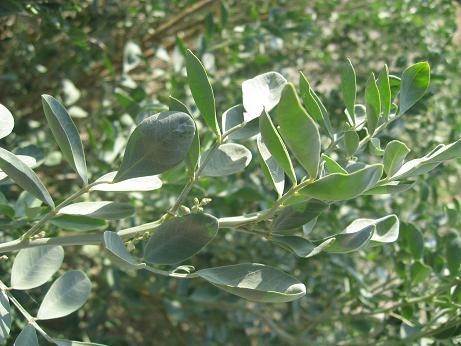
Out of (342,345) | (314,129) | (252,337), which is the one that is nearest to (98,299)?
(252,337)

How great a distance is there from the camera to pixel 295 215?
1.69ft

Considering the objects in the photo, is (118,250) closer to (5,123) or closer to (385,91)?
(5,123)

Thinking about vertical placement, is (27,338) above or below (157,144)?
below

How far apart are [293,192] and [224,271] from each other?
77 mm

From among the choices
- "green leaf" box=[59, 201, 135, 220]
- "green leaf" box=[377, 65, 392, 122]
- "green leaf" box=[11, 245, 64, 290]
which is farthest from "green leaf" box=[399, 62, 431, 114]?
"green leaf" box=[11, 245, 64, 290]

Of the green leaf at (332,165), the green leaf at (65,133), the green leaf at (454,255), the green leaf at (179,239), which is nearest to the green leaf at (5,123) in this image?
the green leaf at (65,133)

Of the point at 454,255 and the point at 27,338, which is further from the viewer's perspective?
the point at 454,255

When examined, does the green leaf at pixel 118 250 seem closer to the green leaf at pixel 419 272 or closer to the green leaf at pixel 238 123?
the green leaf at pixel 238 123

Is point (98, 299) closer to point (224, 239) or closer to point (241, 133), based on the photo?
point (224, 239)

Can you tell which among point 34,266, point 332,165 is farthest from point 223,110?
point 332,165

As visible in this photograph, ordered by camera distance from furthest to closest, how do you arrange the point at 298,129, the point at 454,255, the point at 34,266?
the point at 454,255
the point at 34,266
the point at 298,129

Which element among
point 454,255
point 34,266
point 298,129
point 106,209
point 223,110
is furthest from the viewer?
point 223,110

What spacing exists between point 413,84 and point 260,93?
0.14 metres

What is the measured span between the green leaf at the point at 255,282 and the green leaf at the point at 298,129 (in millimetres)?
85
